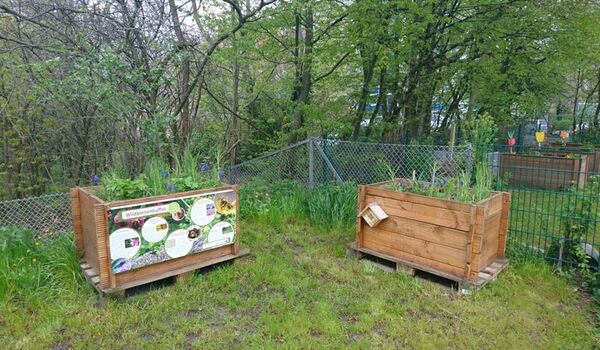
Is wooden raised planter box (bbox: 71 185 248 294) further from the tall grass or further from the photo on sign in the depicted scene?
the tall grass

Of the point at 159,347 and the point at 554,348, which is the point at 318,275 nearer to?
the point at 159,347

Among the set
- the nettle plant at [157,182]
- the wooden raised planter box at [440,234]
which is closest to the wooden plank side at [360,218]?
the wooden raised planter box at [440,234]

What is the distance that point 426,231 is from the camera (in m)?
3.50

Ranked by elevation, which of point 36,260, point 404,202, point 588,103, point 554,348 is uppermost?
point 588,103

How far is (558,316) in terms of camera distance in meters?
3.02

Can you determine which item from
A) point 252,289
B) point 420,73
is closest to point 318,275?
point 252,289

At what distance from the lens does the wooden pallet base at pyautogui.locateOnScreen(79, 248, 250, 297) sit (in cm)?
304

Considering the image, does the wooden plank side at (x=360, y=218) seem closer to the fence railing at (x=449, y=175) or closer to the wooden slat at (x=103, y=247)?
the fence railing at (x=449, y=175)

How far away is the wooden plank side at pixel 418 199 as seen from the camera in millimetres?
3260

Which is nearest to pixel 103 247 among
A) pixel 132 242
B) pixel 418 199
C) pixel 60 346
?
pixel 132 242

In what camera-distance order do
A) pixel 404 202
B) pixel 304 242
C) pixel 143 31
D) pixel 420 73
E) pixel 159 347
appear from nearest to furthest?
pixel 159 347 < pixel 404 202 < pixel 304 242 < pixel 143 31 < pixel 420 73

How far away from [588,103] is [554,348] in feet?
63.9

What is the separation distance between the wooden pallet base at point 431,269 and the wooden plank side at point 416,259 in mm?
28

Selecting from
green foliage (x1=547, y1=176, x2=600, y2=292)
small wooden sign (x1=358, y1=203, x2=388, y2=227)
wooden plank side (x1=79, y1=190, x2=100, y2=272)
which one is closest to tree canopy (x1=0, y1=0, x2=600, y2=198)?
wooden plank side (x1=79, y1=190, x2=100, y2=272)
